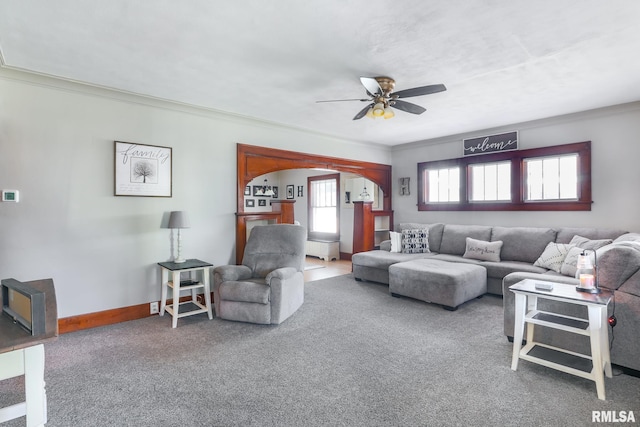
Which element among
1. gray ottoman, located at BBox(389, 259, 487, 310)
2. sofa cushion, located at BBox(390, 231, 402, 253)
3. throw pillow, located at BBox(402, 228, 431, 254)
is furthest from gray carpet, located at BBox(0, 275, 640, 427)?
sofa cushion, located at BBox(390, 231, 402, 253)

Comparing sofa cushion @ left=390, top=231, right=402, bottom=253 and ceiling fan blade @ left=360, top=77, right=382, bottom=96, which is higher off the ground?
ceiling fan blade @ left=360, top=77, right=382, bottom=96

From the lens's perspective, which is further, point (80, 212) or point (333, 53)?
point (80, 212)

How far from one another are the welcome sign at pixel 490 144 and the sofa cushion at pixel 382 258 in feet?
6.45

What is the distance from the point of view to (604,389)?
2.17 m

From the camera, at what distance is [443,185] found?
20.6ft

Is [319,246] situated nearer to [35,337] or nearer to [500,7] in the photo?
[500,7]

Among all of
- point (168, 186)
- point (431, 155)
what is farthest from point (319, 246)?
point (168, 186)

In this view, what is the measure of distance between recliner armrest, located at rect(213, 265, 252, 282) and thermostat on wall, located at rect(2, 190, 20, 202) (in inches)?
76.3

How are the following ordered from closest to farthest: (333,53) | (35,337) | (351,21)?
(35,337)
(351,21)
(333,53)

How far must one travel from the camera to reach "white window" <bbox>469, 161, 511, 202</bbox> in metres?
5.46

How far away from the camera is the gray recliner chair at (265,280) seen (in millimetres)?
3482

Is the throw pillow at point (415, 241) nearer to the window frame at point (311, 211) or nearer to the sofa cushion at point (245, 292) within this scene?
the window frame at point (311, 211)

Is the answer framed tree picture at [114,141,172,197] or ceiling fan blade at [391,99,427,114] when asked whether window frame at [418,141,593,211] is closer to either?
ceiling fan blade at [391,99,427,114]

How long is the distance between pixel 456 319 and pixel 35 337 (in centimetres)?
364
